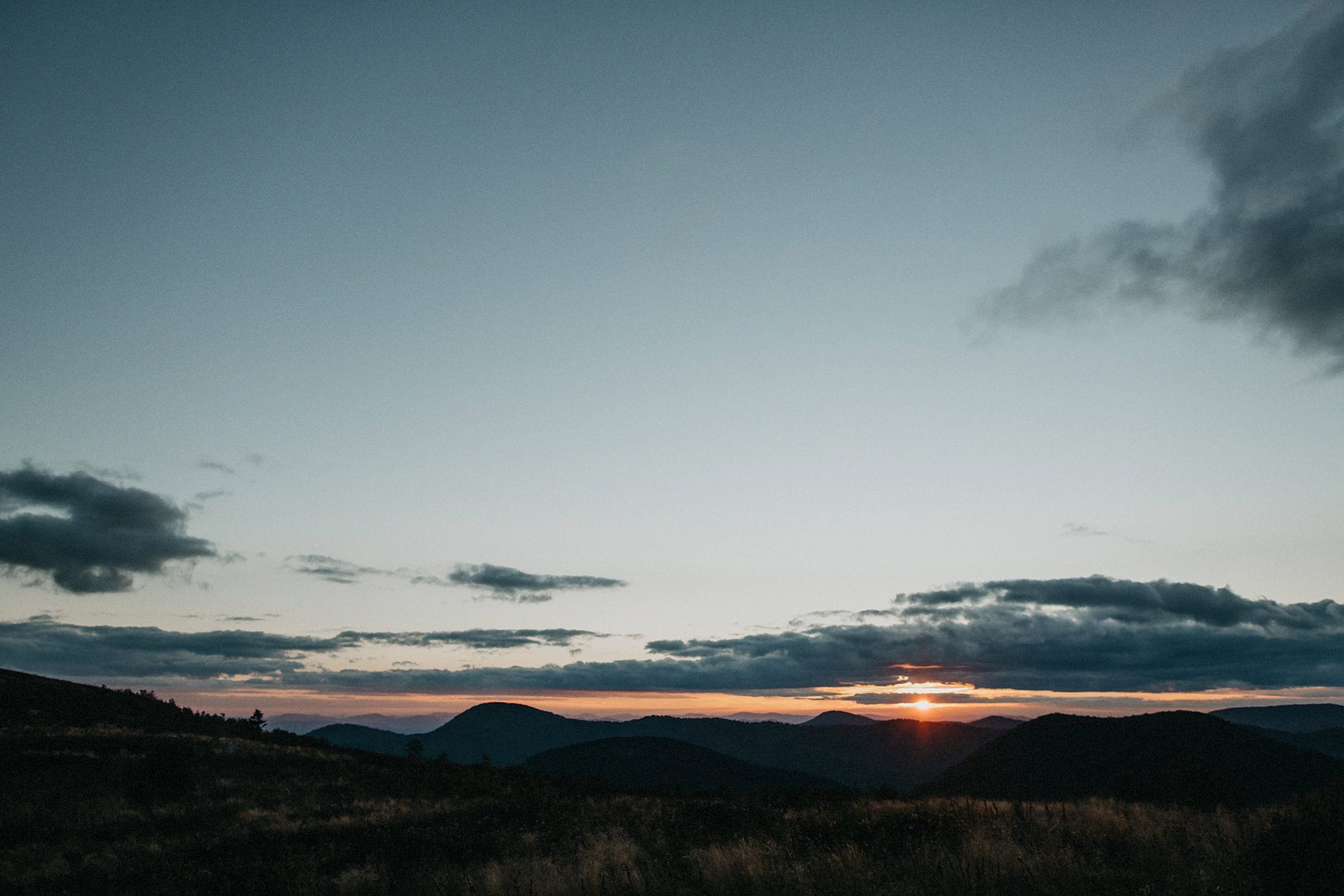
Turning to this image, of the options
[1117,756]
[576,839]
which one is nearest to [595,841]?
[576,839]

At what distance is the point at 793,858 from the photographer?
1052 centimetres

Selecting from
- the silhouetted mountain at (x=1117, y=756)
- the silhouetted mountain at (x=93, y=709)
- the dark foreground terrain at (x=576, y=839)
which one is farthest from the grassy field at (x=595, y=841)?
the silhouetted mountain at (x=1117, y=756)

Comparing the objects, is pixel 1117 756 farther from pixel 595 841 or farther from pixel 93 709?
pixel 595 841

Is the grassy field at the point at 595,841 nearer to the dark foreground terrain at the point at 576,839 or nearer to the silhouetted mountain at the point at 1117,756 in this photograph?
the dark foreground terrain at the point at 576,839

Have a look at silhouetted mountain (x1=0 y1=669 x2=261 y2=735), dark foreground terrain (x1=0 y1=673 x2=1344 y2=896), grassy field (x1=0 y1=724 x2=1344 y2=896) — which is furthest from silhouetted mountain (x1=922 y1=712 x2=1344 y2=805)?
grassy field (x1=0 y1=724 x2=1344 y2=896)

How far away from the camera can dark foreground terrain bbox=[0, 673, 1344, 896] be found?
8859mm

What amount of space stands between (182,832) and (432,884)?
1497 centimetres

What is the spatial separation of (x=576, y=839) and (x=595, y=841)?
3.29 feet

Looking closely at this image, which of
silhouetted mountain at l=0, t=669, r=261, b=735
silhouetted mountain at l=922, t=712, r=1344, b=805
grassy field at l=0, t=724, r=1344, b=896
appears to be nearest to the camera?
grassy field at l=0, t=724, r=1344, b=896

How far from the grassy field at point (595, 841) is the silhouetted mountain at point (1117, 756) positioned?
95.5m

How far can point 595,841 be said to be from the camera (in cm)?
1350

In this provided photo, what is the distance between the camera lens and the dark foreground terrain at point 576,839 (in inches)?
349

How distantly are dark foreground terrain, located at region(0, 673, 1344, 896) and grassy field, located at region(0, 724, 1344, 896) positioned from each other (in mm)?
56

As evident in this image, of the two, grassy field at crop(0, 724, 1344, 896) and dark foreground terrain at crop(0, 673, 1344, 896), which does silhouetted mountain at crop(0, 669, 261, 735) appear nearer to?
dark foreground terrain at crop(0, 673, 1344, 896)
